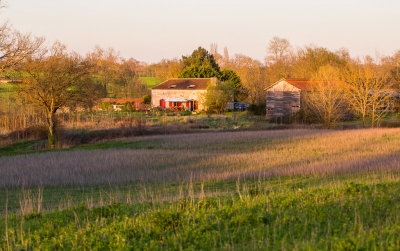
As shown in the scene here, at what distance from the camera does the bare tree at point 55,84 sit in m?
34.3

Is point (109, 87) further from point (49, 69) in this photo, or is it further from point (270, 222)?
point (270, 222)

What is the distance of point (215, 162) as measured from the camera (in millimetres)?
22375

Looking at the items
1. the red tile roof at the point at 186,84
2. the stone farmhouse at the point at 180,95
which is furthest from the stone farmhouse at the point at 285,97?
the red tile roof at the point at 186,84

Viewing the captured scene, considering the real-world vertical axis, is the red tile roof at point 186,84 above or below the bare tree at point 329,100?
above

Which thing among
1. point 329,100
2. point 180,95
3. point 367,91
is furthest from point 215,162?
point 180,95

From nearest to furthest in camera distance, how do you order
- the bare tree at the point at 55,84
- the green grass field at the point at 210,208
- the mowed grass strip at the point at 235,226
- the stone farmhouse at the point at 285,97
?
1. the mowed grass strip at the point at 235,226
2. the green grass field at the point at 210,208
3. the bare tree at the point at 55,84
4. the stone farmhouse at the point at 285,97

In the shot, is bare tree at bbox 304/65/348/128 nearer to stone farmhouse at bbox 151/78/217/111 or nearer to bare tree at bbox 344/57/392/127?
bare tree at bbox 344/57/392/127

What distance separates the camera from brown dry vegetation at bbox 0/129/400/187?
718 inches

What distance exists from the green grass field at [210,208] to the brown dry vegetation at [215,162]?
0.08 m

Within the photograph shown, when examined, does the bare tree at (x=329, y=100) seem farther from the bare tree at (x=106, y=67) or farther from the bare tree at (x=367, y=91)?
the bare tree at (x=106, y=67)

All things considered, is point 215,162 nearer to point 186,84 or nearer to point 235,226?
point 235,226

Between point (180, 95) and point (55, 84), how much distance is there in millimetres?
44113

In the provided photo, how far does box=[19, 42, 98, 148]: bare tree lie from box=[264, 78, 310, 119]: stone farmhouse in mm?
30673

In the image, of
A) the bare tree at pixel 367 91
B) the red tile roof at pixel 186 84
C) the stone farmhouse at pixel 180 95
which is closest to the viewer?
the bare tree at pixel 367 91
